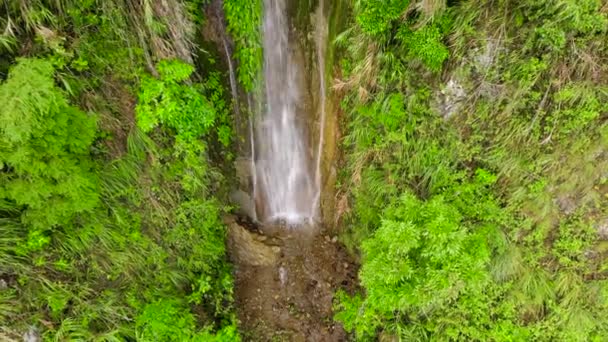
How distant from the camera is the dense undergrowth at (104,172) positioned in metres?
3.44

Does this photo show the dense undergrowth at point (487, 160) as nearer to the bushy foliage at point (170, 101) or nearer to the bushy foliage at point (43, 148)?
the bushy foliage at point (170, 101)

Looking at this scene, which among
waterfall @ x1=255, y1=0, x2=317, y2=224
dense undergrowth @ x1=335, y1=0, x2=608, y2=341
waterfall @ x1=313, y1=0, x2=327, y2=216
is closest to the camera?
dense undergrowth @ x1=335, y1=0, x2=608, y2=341

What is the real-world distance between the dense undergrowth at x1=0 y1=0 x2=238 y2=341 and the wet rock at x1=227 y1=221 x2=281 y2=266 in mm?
1005

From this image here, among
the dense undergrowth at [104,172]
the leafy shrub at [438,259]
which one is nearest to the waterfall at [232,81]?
the dense undergrowth at [104,172]

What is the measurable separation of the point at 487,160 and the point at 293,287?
3.93 meters

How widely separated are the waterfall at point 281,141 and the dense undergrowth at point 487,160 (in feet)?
4.09

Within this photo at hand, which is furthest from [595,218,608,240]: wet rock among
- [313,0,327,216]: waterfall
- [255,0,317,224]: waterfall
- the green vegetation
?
[255,0,317,224]: waterfall

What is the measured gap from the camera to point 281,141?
6324mm

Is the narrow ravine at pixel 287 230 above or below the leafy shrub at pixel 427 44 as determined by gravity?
below

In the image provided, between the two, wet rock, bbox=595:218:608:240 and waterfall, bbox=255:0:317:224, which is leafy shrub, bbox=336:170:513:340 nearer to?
wet rock, bbox=595:218:608:240

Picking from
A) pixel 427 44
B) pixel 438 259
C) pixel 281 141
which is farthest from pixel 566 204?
pixel 281 141

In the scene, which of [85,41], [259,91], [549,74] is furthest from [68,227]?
[549,74]

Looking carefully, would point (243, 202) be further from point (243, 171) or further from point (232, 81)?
point (232, 81)

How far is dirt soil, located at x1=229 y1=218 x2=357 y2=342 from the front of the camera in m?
6.28
